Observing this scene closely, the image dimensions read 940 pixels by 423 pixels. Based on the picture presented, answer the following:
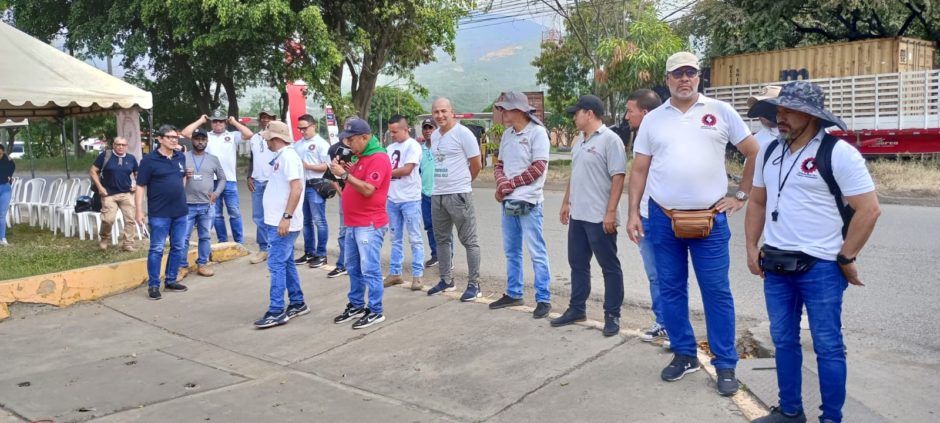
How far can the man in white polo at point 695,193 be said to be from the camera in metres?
4.36

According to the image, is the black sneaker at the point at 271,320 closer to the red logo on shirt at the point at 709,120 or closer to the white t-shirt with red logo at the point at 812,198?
the red logo on shirt at the point at 709,120

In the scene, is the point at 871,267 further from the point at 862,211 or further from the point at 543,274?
the point at 862,211

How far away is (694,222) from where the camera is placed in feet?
14.1

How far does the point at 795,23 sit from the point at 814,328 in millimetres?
23177

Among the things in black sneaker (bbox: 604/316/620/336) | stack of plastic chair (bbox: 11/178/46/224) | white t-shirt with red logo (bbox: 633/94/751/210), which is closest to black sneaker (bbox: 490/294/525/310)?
black sneaker (bbox: 604/316/620/336)

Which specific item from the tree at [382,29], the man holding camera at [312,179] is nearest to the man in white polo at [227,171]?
the man holding camera at [312,179]

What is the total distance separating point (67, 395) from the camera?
5.04 meters

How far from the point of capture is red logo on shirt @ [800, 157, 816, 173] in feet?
11.8

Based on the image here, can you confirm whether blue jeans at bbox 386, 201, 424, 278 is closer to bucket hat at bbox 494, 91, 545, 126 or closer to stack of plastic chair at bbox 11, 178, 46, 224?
bucket hat at bbox 494, 91, 545, 126

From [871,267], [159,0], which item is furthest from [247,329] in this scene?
[159,0]

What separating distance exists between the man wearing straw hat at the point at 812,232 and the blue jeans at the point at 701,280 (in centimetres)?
53

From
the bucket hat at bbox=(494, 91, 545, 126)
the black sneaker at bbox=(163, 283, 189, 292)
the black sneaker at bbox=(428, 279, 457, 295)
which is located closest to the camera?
the bucket hat at bbox=(494, 91, 545, 126)

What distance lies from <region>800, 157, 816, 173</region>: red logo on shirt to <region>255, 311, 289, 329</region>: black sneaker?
4500mm

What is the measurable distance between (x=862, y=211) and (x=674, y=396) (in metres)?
1.54
